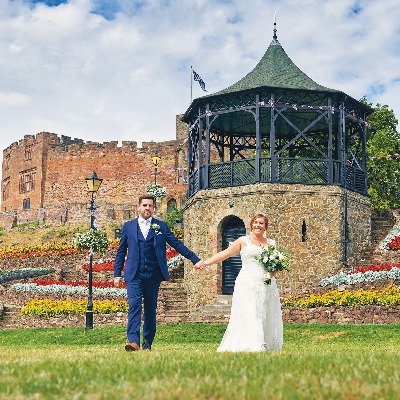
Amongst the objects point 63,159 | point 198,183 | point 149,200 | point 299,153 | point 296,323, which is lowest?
point 296,323

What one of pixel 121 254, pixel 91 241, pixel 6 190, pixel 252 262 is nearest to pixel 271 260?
pixel 252 262

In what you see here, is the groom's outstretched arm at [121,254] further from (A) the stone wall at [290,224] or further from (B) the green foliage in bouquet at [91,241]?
(A) the stone wall at [290,224]

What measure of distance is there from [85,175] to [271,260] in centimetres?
4723

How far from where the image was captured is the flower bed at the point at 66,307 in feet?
68.3

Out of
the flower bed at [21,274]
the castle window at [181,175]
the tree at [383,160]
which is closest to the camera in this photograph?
the flower bed at [21,274]

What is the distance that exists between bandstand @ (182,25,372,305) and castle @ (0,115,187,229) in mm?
25929

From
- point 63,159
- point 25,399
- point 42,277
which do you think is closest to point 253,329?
point 25,399

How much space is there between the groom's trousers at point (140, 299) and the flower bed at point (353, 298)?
9465 mm

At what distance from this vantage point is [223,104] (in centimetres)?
2402

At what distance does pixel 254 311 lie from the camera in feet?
30.4

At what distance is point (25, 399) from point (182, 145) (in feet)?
157

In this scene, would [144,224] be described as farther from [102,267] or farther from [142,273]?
[102,267]

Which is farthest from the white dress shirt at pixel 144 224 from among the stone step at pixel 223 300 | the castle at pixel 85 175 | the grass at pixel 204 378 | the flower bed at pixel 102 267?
the castle at pixel 85 175

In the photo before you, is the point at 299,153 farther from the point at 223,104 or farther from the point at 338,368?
the point at 338,368
